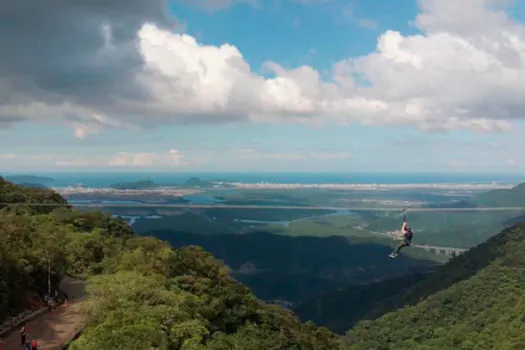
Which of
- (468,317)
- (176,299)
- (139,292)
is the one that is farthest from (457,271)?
(139,292)

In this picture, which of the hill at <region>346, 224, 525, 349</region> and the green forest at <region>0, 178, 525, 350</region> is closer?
the green forest at <region>0, 178, 525, 350</region>

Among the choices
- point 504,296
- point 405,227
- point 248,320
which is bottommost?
point 504,296

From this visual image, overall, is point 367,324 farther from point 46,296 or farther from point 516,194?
point 516,194

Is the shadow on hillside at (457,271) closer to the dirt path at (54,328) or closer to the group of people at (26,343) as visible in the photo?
the dirt path at (54,328)

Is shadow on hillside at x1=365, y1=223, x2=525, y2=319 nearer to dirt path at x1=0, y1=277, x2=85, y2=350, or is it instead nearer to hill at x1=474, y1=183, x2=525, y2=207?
dirt path at x1=0, y1=277, x2=85, y2=350

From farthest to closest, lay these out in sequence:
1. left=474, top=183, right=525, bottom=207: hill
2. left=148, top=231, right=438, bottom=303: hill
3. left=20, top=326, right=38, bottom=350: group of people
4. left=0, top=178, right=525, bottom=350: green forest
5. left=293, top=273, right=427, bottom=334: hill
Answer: left=474, top=183, right=525, bottom=207: hill → left=148, top=231, right=438, bottom=303: hill → left=293, top=273, right=427, bottom=334: hill → left=0, top=178, right=525, bottom=350: green forest → left=20, top=326, right=38, bottom=350: group of people

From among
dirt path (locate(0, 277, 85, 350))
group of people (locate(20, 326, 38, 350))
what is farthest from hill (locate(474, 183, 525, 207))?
group of people (locate(20, 326, 38, 350))

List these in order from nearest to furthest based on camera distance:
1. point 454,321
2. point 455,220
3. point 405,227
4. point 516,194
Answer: point 405,227
point 454,321
point 455,220
point 516,194

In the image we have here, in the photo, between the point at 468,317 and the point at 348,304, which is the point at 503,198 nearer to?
the point at 348,304

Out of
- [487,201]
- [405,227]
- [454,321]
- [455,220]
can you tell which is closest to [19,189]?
[405,227]
